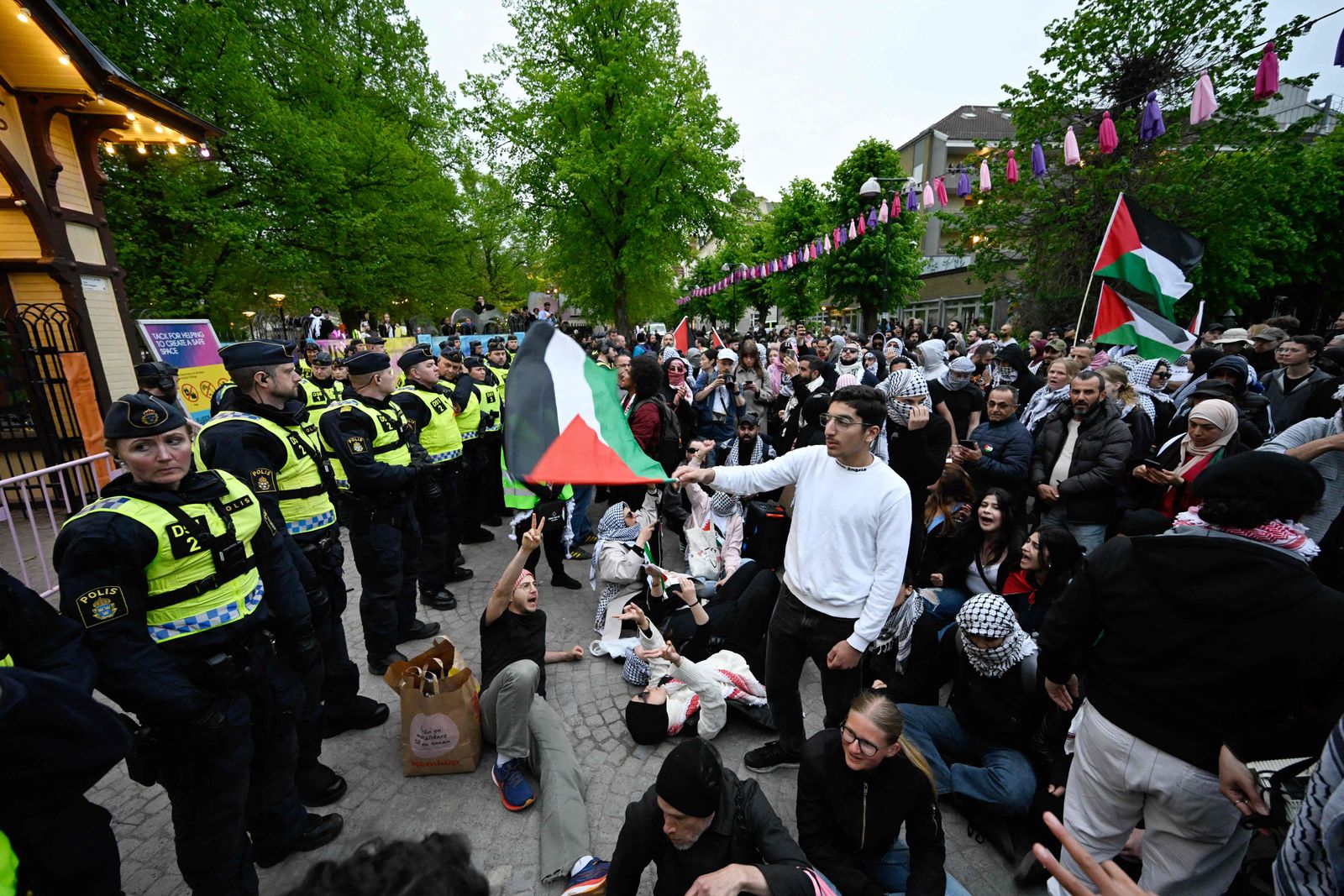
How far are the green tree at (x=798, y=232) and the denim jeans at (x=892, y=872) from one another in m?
31.4

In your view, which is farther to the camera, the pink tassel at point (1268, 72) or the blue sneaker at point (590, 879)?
the pink tassel at point (1268, 72)

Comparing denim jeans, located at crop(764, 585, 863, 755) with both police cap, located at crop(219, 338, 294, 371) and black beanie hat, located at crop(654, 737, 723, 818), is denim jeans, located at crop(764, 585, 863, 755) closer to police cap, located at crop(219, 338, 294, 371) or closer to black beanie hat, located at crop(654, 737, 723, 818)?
black beanie hat, located at crop(654, 737, 723, 818)

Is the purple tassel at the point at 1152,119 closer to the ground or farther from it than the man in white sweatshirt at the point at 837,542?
farther from it

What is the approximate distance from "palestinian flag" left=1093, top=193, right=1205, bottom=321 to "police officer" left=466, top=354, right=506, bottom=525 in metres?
7.41

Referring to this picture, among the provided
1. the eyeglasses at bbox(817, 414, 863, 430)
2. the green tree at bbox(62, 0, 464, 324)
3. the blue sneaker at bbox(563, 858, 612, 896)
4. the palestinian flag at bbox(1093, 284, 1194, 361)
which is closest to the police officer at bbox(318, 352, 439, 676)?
the blue sneaker at bbox(563, 858, 612, 896)

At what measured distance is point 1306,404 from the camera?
17.1ft

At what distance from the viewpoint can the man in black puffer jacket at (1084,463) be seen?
14.8ft

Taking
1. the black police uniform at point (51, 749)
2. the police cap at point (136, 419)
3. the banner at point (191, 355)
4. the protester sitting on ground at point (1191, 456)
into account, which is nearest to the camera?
the black police uniform at point (51, 749)

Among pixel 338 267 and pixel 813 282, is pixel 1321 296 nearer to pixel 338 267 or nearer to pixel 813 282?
pixel 813 282

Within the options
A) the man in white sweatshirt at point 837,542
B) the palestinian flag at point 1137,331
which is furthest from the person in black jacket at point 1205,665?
the palestinian flag at point 1137,331

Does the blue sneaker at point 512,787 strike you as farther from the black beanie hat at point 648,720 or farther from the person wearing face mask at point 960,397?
the person wearing face mask at point 960,397

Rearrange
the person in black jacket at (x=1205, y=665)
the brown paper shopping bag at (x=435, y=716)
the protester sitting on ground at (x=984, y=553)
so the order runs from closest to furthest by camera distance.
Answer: the person in black jacket at (x=1205, y=665), the brown paper shopping bag at (x=435, y=716), the protester sitting on ground at (x=984, y=553)

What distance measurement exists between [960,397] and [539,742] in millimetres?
5753

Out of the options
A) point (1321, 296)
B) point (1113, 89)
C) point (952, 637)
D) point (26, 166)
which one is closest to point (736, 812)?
point (952, 637)
